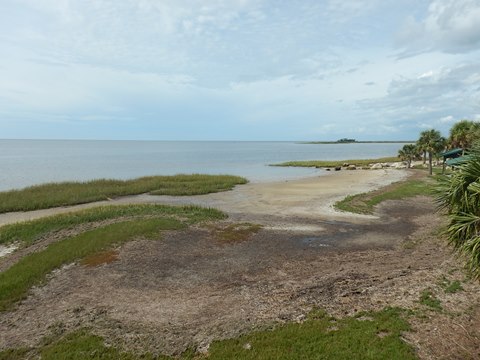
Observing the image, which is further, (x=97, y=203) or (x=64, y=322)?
(x=97, y=203)

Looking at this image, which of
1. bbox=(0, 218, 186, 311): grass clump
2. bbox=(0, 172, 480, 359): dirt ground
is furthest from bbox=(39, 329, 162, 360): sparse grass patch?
bbox=(0, 218, 186, 311): grass clump


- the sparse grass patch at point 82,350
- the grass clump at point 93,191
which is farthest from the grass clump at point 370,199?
the sparse grass patch at point 82,350

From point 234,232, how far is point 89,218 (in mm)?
11602

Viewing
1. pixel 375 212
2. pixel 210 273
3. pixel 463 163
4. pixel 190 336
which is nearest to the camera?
pixel 463 163

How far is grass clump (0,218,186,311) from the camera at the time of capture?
1428cm

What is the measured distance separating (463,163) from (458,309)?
16.0 feet

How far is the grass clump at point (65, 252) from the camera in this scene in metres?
14.3

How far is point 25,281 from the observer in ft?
49.0

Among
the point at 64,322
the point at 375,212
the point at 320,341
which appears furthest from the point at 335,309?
the point at 375,212

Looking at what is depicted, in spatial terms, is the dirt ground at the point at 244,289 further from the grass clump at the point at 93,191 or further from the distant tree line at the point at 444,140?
the distant tree line at the point at 444,140

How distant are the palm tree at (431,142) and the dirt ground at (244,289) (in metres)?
45.7

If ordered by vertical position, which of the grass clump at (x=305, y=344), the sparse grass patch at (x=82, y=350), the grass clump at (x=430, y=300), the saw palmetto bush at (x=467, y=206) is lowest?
the sparse grass patch at (x=82, y=350)

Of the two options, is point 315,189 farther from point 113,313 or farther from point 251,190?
point 113,313

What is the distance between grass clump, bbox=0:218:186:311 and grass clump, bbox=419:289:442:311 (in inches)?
579
